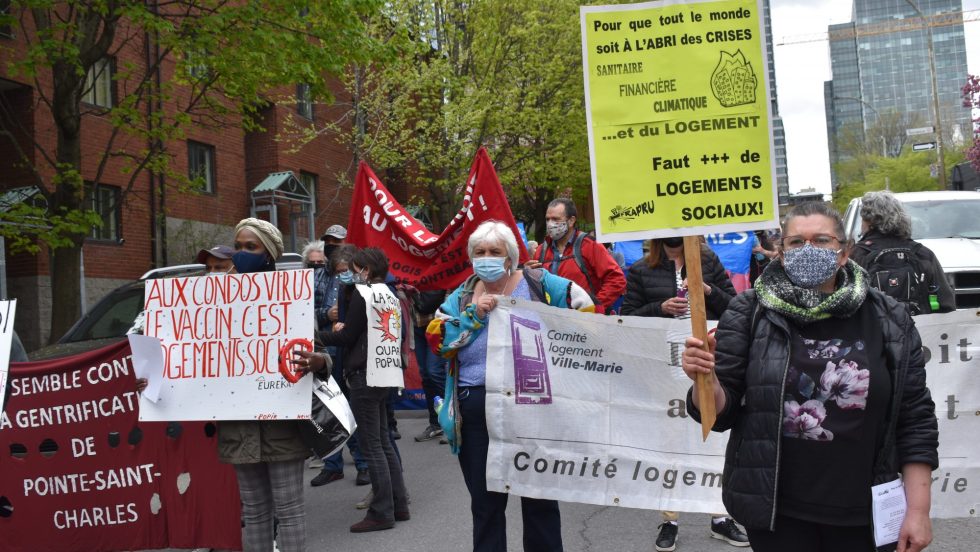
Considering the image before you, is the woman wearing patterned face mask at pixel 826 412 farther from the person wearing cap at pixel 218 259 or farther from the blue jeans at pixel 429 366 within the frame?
the blue jeans at pixel 429 366

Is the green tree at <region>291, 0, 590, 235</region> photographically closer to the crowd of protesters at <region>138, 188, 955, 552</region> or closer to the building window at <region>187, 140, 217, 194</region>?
the building window at <region>187, 140, 217, 194</region>

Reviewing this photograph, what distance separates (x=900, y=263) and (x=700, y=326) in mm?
3411

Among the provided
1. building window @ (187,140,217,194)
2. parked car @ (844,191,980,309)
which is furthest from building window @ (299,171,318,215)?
parked car @ (844,191,980,309)

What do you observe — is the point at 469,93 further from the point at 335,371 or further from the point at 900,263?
the point at 900,263

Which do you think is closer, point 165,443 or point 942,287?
point 165,443

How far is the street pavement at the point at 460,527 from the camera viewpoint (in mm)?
5691

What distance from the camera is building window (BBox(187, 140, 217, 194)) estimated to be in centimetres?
2152

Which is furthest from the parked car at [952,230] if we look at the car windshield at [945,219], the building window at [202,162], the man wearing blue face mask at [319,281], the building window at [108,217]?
the building window at [202,162]

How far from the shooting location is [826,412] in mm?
2842

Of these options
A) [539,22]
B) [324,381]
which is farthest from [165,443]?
[539,22]

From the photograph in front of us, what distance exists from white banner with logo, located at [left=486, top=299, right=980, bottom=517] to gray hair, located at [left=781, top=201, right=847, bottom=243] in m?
1.83

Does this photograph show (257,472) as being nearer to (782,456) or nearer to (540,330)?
(540,330)

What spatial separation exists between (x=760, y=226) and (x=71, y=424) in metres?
4.23

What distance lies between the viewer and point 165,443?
5.40 meters
